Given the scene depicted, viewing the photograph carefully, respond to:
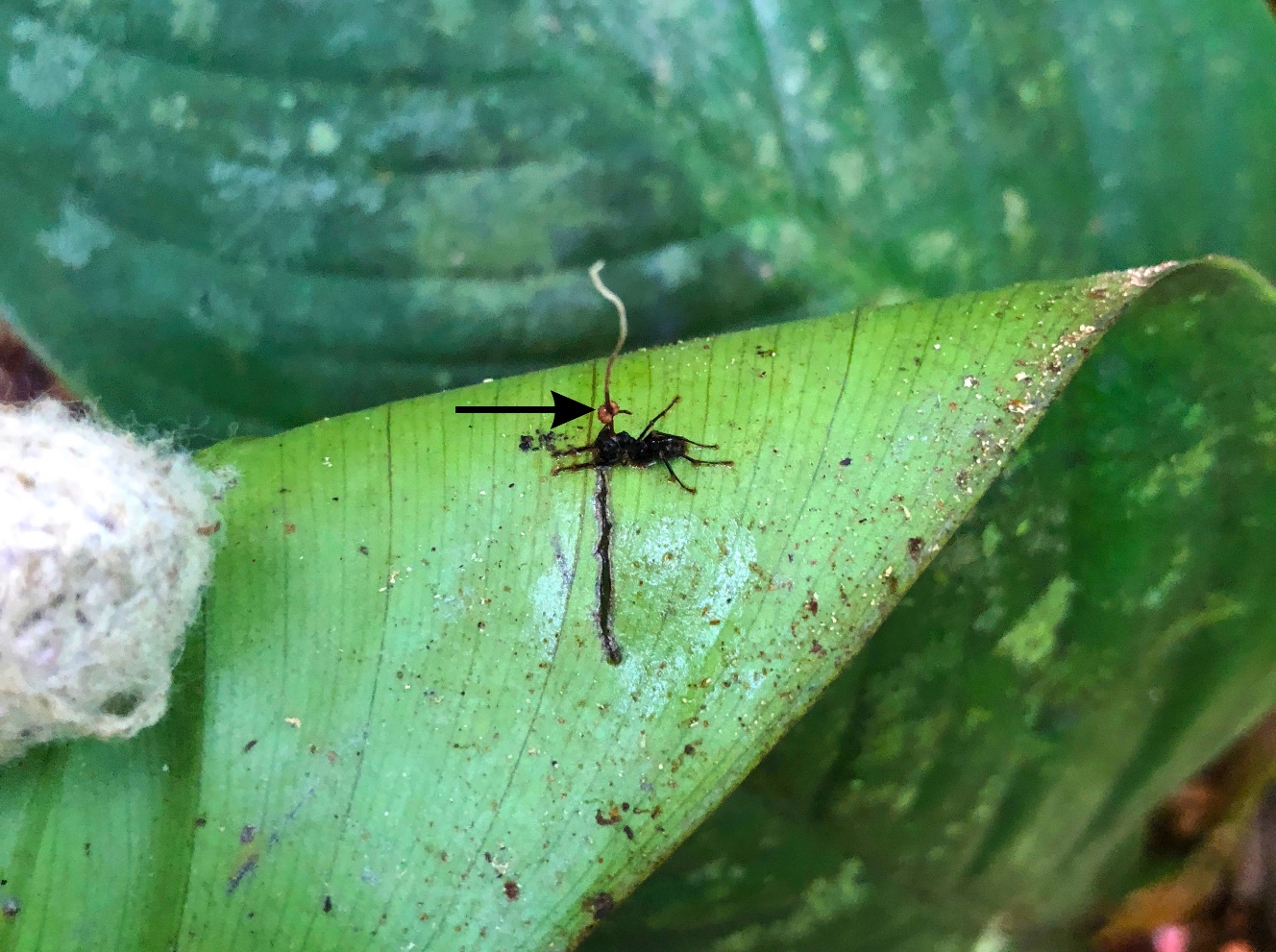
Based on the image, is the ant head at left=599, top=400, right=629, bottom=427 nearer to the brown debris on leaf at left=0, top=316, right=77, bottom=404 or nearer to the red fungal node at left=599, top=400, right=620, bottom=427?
the red fungal node at left=599, top=400, right=620, bottom=427

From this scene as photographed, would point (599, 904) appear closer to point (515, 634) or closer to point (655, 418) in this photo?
point (515, 634)

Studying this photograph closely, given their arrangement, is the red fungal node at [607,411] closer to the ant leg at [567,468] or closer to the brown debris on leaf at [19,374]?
the ant leg at [567,468]

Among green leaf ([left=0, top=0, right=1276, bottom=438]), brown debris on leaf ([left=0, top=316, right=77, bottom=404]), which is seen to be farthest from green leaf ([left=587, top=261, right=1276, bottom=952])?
A: brown debris on leaf ([left=0, top=316, right=77, bottom=404])

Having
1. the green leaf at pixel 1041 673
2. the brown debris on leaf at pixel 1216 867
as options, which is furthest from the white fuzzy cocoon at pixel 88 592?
the brown debris on leaf at pixel 1216 867

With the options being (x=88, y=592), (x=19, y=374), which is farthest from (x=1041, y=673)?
(x=19, y=374)

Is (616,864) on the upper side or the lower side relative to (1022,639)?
lower

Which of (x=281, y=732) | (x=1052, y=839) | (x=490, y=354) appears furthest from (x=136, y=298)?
(x=1052, y=839)

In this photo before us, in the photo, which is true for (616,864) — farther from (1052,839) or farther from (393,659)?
(1052,839)
